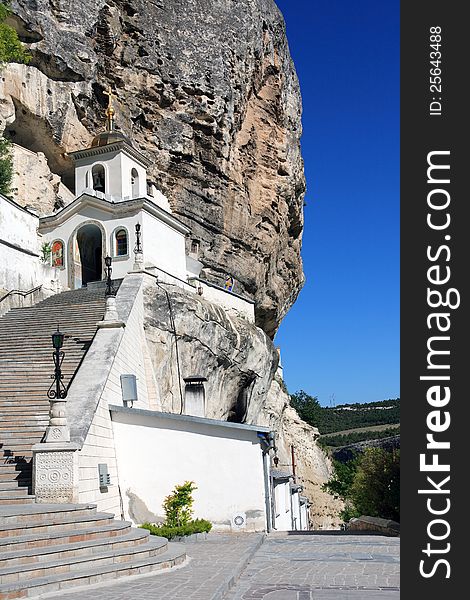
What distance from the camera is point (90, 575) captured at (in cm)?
764

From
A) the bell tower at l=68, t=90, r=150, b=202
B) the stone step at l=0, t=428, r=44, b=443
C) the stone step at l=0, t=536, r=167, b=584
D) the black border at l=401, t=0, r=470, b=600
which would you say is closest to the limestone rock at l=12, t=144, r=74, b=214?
the bell tower at l=68, t=90, r=150, b=202

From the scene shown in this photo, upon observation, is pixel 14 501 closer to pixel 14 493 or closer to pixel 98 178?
pixel 14 493

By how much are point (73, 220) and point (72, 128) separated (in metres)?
6.76

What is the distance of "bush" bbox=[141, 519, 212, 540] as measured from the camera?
12070mm

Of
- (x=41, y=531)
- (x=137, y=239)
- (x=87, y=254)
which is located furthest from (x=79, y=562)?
(x=87, y=254)

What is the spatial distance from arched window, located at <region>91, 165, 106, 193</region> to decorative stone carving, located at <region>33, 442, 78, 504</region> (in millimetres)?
21380

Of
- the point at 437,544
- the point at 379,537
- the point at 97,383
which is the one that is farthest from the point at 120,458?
the point at 437,544

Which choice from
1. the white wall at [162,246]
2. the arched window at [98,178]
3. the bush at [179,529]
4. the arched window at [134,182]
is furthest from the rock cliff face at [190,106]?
the bush at [179,529]

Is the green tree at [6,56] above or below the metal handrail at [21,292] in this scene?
above

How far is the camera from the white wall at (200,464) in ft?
43.8

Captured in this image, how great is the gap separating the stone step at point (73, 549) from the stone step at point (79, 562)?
0.10ft

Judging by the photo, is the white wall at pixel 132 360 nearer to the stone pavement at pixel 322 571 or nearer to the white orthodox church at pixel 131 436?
the white orthodox church at pixel 131 436

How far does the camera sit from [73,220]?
26625 mm

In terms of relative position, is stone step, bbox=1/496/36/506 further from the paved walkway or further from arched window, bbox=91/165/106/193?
arched window, bbox=91/165/106/193
